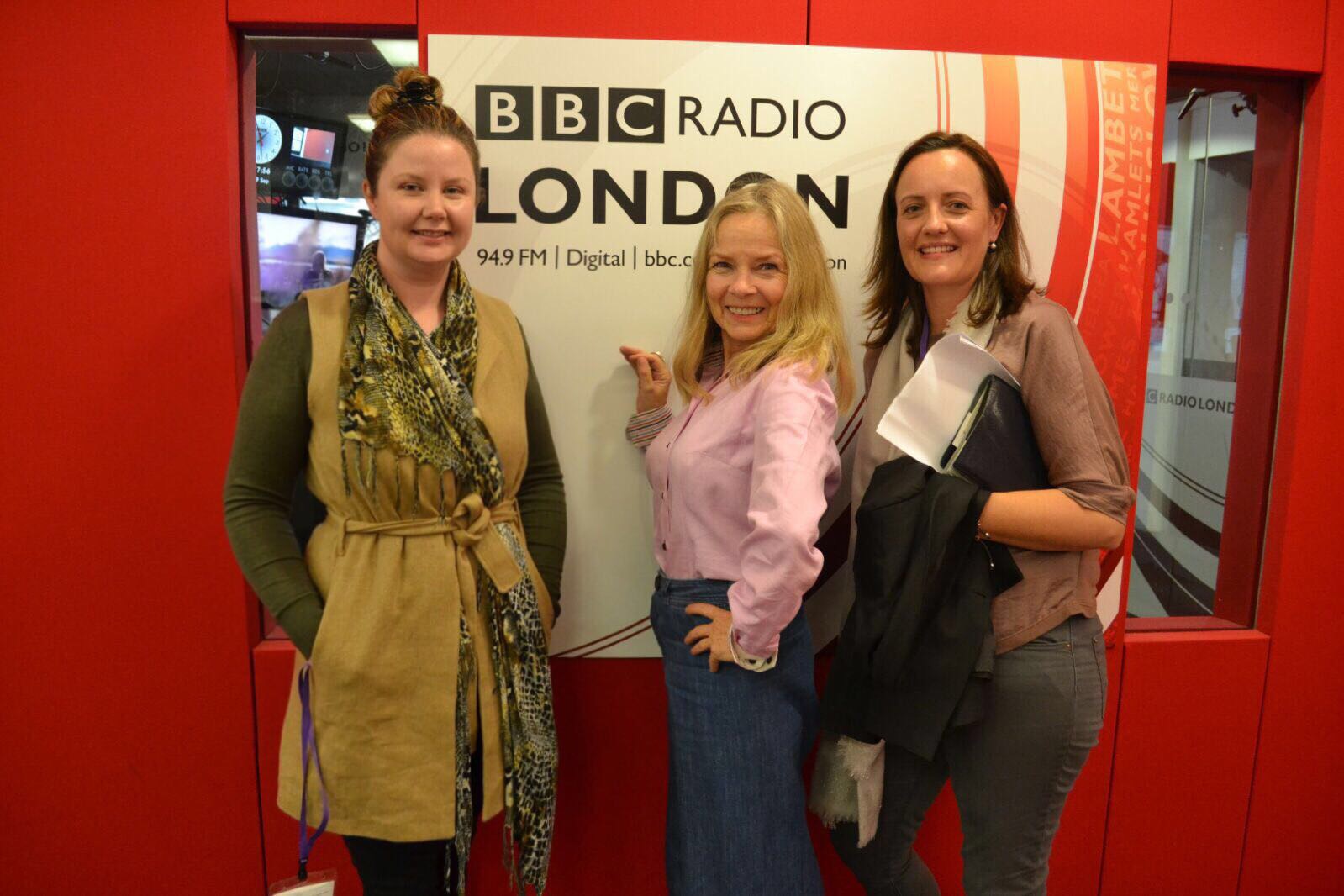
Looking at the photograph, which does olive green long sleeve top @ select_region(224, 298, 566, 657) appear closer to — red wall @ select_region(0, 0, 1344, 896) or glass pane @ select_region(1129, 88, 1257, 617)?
red wall @ select_region(0, 0, 1344, 896)

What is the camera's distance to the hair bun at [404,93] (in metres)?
1.50

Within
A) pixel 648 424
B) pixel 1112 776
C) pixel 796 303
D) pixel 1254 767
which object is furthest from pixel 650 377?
pixel 1254 767

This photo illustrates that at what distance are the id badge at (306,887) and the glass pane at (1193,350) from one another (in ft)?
7.87

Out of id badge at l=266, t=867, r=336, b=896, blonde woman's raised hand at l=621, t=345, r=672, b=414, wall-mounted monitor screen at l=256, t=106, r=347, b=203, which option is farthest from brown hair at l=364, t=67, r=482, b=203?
id badge at l=266, t=867, r=336, b=896

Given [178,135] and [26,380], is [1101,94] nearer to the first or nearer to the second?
[178,135]

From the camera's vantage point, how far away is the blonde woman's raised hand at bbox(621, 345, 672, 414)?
1.93 m

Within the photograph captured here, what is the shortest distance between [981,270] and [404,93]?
3.83 feet

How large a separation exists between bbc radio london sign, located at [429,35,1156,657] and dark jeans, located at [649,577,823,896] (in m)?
0.46

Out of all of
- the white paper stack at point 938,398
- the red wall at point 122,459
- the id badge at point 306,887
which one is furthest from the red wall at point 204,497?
the white paper stack at point 938,398

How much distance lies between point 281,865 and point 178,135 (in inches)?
73.3

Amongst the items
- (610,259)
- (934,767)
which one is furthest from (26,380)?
(934,767)

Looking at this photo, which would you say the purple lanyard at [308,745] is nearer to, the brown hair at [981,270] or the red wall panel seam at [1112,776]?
the brown hair at [981,270]

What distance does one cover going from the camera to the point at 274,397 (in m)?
1.45

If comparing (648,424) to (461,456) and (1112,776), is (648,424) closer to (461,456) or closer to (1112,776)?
(461,456)
